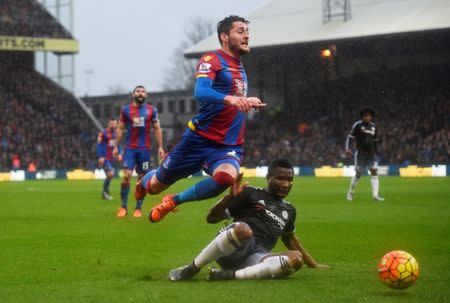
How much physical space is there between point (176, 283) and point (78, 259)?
2.27 m

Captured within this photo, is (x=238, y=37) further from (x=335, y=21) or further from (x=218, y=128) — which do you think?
(x=335, y=21)

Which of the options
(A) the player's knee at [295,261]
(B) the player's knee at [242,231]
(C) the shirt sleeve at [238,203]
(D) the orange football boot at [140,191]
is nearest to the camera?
(B) the player's knee at [242,231]

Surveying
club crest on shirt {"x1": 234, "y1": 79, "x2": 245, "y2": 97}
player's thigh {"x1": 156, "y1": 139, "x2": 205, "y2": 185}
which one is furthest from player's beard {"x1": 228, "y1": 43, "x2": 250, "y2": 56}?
player's thigh {"x1": 156, "y1": 139, "x2": 205, "y2": 185}

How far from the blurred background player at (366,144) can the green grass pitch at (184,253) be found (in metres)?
1.17

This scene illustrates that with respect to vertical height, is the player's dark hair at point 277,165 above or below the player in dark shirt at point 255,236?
above

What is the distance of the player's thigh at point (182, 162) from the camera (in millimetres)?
9227

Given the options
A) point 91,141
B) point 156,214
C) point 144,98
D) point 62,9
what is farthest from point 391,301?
point 62,9

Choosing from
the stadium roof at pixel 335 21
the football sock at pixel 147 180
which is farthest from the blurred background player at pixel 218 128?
the stadium roof at pixel 335 21

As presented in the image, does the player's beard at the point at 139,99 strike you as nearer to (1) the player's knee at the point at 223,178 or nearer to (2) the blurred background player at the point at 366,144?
(2) the blurred background player at the point at 366,144

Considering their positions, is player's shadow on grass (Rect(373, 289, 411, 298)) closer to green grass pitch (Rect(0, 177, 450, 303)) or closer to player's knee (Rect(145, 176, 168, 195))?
green grass pitch (Rect(0, 177, 450, 303))

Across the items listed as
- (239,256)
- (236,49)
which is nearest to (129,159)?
(236,49)

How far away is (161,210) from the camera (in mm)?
8805

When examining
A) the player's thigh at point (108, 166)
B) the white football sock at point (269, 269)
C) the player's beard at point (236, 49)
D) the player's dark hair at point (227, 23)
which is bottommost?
the player's thigh at point (108, 166)

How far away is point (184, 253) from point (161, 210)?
1539 millimetres
